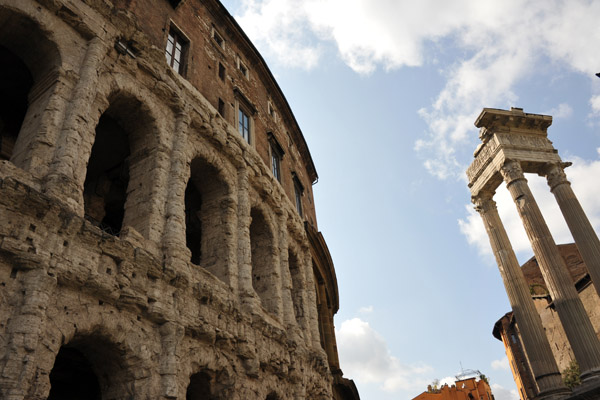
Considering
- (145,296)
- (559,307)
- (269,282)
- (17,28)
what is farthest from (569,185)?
(17,28)

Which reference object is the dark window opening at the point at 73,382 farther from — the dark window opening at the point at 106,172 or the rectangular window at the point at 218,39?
the rectangular window at the point at 218,39

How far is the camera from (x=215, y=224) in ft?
33.9

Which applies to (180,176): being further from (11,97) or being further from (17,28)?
(11,97)

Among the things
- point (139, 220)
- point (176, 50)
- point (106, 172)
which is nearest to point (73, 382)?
point (139, 220)

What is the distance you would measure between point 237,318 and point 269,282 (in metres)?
3.02

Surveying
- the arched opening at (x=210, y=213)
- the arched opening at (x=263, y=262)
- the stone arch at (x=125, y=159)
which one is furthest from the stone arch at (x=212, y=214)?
the arched opening at (x=263, y=262)

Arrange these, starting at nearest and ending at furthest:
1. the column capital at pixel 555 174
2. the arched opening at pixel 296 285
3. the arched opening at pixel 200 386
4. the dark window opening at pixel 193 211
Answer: the arched opening at pixel 200 386 < the dark window opening at pixel 193 211 < the arched opening at pixel 296 285 < the column capital at pixel 555 174

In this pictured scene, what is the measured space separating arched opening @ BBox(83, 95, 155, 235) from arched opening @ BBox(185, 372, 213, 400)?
278 cm

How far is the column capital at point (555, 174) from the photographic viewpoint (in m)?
17.7

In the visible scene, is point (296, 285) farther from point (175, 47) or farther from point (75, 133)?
point (75, 133)

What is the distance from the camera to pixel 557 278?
15180mm

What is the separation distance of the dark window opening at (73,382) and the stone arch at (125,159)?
2799 millimetres

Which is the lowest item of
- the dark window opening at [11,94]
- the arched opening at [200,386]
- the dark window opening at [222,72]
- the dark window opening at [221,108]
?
the arched opening at [200,386]

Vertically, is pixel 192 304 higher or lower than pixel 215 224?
lower
